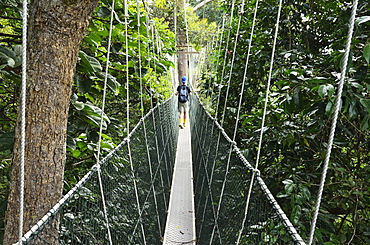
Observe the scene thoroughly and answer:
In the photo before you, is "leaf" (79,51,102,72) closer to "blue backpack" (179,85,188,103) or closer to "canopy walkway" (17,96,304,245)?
"canopy walkway" (17,96,304,245)

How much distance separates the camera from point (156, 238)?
Answer: 2262mm

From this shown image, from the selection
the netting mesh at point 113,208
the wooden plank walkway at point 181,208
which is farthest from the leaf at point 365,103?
the wooden plank walkway at point 181,208

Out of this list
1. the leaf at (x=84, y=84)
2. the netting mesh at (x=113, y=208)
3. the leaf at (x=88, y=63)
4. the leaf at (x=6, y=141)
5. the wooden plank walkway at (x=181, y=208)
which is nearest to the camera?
the netting mesh at (x=113, y=208)

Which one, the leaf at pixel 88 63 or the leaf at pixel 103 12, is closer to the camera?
the leaf at pixel 88 63

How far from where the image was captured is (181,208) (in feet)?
10.1

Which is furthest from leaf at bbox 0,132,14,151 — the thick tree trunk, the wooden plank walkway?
the wooden plank walkway

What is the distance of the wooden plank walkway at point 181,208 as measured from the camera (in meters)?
2.58

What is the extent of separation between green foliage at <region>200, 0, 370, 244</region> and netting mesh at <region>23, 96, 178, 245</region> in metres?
0.58

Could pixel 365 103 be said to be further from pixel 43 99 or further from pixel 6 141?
pixel 6 141

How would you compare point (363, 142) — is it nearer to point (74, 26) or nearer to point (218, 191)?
point (218, 191)

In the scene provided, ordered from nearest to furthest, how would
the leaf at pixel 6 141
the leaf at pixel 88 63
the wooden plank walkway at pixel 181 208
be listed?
the leaf at pixel 6 141 → the leaf at pixel 88 63 → the wooden plank walkway at pixel 181 208

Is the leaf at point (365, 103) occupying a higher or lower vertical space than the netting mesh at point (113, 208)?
higher

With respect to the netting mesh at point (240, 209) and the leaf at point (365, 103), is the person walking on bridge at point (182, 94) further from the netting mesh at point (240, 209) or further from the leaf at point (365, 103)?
the leaf at point (365, 103)

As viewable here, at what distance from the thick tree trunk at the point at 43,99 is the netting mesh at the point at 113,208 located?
0.09 meters
